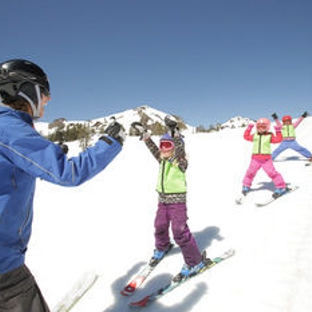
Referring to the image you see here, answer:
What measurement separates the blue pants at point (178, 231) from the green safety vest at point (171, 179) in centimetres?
22

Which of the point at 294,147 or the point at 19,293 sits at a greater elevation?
the point at 294,147

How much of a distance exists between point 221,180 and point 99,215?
15.3 ft

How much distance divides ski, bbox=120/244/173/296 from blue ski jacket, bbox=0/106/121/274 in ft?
6.60

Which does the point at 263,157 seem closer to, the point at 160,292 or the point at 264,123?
the point at 264,123

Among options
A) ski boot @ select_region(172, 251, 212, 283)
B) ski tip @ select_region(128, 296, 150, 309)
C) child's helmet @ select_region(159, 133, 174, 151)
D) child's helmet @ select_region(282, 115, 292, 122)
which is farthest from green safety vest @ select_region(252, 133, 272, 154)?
ski tip @ select_region(128, 296, 150, 309)

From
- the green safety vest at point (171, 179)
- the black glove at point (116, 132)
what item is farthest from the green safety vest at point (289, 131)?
the black glove at point (116, 132)

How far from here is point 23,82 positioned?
169cm

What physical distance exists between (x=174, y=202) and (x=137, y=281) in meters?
1.20

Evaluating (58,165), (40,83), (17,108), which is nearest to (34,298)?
(58,165)

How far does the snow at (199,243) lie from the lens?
2863mm

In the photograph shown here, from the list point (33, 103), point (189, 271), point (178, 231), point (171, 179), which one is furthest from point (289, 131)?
point (33, 103)

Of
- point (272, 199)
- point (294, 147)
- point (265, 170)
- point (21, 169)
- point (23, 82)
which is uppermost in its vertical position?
point (23, 82)

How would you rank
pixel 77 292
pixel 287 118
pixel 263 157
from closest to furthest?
1. pixel 77 292
2. pixel 263 157
3. pixel 287 118

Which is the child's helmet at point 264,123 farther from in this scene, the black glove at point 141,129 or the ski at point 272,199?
the black glove at point 141,129
